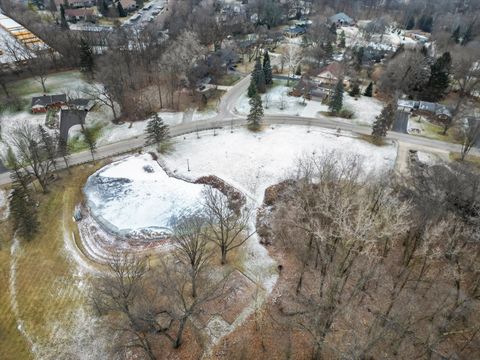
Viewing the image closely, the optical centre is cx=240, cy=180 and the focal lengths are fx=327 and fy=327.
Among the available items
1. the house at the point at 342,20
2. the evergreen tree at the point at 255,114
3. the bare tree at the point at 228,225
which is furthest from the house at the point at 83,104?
the house at the point at 342,20

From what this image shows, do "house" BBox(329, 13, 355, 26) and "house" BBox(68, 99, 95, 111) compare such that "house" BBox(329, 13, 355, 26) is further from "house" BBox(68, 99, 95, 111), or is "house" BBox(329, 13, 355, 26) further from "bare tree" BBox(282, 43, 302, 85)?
"house" BBox(68, 99, 95, 111)

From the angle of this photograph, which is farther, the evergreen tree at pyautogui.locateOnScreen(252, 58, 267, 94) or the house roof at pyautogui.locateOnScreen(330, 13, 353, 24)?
the house roof at pyautogui.locateOnScreen(330, 13, 353, 24)

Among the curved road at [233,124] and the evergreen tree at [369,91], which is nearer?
the curved road at [233,124]

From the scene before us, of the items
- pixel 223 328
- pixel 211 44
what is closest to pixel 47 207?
pixel 223 328

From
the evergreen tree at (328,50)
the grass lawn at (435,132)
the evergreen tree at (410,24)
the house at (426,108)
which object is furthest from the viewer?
the evergreen tree at (410,24)

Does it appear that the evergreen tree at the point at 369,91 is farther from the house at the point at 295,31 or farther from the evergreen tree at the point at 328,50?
the house at the point at 295,31

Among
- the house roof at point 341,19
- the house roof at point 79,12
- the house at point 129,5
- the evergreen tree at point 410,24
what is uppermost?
the house at point 129,5

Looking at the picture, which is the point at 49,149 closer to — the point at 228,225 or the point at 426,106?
the point at 228,225

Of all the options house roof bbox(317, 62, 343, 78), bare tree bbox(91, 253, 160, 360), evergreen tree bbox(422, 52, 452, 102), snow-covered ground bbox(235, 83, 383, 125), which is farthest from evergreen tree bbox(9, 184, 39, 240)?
evergreen tree bbox(422, 52, 452, 102)
